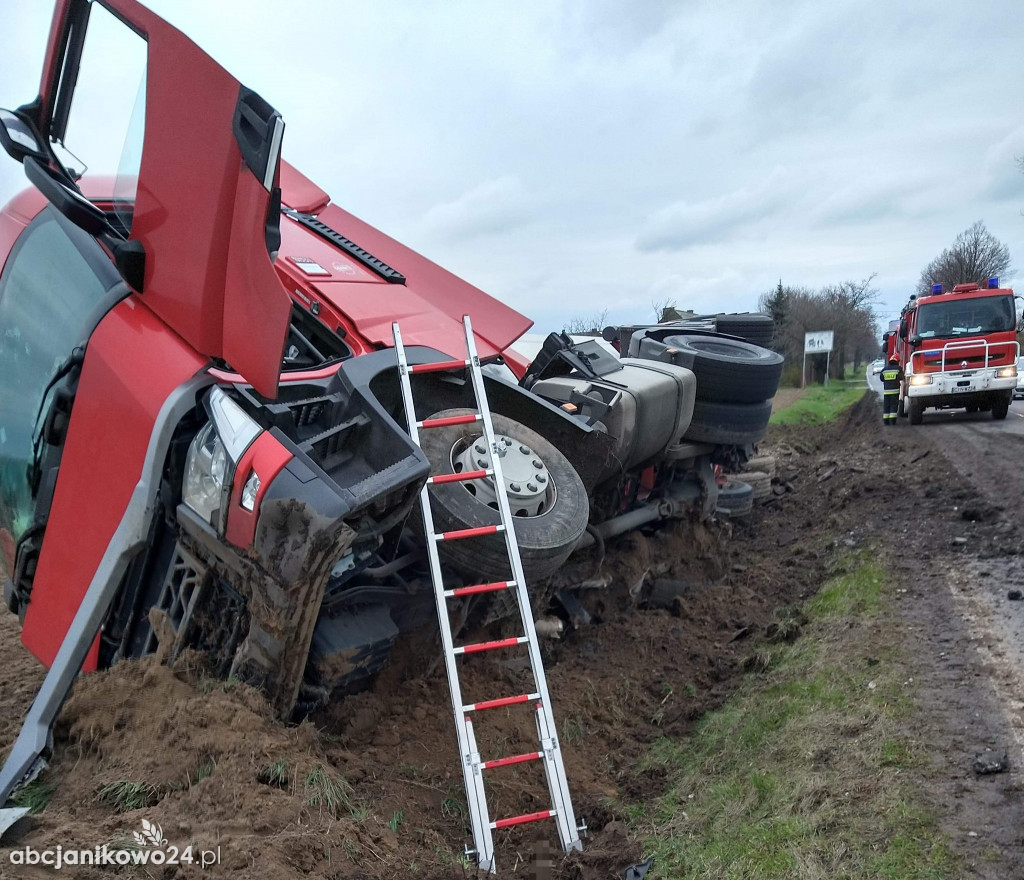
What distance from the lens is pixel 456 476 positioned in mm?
3502

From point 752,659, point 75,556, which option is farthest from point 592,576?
point 75,556

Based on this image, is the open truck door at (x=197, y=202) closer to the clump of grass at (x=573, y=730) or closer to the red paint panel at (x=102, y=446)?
the red paint panel at (x=102, y=446)

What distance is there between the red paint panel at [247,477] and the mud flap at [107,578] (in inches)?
15.7

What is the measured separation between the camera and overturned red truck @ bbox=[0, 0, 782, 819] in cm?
276

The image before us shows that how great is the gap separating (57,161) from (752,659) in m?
3.92

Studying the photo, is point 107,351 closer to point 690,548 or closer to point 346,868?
point 346,868

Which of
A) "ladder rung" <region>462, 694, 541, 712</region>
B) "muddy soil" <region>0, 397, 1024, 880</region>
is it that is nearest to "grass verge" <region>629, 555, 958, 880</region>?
"muddy soil" <region>0, 397, 1024, 880</region>

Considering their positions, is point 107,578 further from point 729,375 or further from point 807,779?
point 729,375

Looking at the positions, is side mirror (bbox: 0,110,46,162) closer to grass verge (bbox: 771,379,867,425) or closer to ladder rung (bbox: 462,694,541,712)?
ladder rung (bbox: 462,694,541,712)

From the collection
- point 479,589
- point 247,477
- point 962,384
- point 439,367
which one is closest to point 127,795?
point 247,477

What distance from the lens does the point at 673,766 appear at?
11.4 feet

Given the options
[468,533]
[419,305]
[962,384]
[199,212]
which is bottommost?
[468,533]

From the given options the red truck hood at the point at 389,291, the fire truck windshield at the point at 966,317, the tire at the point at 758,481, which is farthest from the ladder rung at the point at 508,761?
the fire truck windshield at the point at 966,317

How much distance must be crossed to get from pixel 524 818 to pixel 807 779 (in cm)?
94
